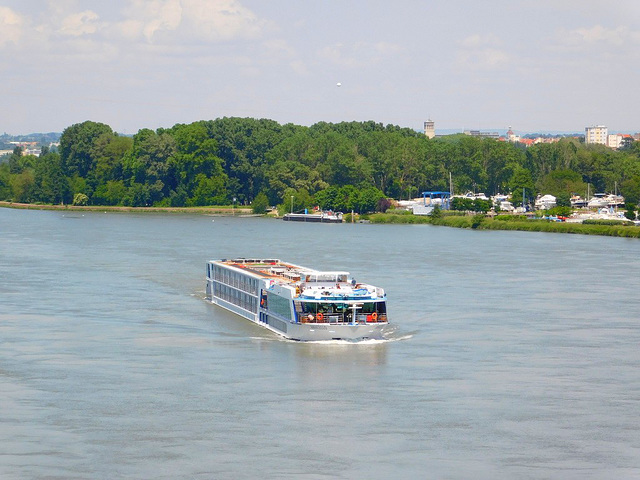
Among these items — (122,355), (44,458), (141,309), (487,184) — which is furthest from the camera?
(487,184)

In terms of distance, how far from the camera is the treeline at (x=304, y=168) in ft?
440

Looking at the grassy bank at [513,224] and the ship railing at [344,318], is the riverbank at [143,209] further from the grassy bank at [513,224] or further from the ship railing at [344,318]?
the ship railing at [344,318]

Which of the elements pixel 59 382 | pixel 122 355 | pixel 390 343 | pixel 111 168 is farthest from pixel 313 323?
pixel 111 168

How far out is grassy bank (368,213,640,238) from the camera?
9156cm

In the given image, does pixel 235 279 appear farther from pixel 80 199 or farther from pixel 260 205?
pixel 80 199

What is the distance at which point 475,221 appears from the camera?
104 meters

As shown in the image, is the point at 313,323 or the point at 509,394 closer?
the point at 509,394

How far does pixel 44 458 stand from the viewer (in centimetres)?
2262

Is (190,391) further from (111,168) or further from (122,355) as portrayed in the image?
(111,168)

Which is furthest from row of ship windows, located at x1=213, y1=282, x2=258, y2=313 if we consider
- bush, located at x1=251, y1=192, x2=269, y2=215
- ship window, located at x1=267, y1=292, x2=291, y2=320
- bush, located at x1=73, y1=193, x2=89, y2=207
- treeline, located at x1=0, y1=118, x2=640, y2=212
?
bush, located at x1=73, y1=193, x2=89, y2=207

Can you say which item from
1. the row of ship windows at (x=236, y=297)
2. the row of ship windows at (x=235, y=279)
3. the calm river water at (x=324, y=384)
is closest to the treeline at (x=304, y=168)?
the calm river water at (x=324, y=384)

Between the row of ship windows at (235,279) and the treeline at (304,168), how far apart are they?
81108 millimetres

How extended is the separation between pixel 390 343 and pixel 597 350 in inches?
240

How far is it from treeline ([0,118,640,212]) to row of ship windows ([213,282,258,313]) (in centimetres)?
8209
